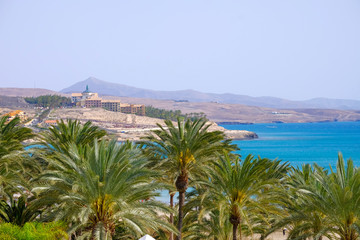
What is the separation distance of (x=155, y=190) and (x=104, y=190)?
358 cm

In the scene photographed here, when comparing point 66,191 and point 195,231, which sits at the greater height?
point 66,191

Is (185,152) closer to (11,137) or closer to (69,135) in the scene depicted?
(69,135)

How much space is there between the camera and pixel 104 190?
15156 mm

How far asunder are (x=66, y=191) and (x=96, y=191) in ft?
5.23

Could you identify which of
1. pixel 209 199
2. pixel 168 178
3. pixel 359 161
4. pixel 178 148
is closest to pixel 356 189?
pixel 209 199

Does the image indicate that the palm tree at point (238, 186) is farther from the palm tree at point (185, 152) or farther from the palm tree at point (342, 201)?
the palm tree at point (342, 201)

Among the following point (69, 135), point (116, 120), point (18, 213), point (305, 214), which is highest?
point (69, 135)

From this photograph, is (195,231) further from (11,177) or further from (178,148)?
(11,177)

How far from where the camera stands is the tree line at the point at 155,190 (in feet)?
50.3

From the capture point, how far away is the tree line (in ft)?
50.3

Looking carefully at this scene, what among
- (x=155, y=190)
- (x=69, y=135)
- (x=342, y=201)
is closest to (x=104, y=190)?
(x=155, y=190)

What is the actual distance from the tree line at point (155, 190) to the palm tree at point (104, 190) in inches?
1.3

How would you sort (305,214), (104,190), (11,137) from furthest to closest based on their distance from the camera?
(11,137)
(305,214)
(104,190)

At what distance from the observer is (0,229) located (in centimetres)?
Answer: 1384
